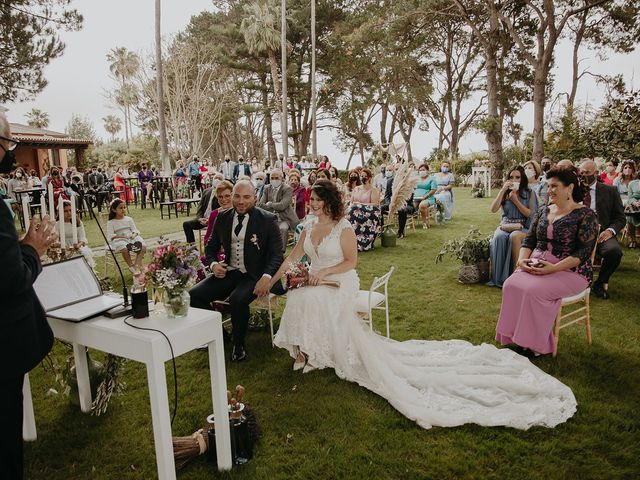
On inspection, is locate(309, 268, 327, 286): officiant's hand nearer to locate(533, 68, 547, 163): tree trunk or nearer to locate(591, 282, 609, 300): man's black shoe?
locate(591, 282, 609, 300): man's black shoe

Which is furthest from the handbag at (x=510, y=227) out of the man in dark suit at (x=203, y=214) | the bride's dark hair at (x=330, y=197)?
the man in dark suit at (x=203, y=214)

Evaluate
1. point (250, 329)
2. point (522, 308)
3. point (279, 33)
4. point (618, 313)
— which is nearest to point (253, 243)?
point (250, 329)

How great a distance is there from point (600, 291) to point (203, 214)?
19.5 ft

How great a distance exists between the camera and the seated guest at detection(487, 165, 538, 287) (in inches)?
227

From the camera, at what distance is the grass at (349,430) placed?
260 centimetres

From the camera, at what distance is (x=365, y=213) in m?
8.73

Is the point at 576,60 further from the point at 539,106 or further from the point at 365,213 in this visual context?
the point at 365,213

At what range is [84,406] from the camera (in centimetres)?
328

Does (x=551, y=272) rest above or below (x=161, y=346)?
below

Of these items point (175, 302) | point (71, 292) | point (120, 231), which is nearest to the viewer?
point (175, 302)

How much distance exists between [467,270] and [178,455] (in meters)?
4.72

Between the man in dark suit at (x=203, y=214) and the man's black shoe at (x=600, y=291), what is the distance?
558 centimetres

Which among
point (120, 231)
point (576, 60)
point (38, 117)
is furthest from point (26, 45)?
point (38, 117)

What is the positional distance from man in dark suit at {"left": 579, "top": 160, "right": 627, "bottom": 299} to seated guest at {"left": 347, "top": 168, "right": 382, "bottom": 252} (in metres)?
3.71
